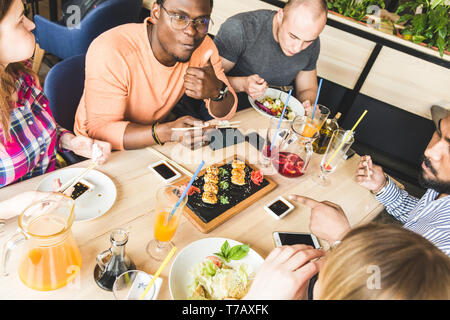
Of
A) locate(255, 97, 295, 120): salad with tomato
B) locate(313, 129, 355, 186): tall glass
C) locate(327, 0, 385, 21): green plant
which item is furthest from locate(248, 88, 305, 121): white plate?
locate(327, 0, 385, 21): green plant

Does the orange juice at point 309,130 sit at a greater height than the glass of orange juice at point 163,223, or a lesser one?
greater

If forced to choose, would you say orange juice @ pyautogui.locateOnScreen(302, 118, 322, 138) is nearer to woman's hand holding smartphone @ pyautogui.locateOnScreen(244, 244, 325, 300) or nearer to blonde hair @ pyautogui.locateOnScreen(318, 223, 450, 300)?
woman's hand holding smartphone @ pyautogui.locateOnScreen(244, 244, 325, 300)

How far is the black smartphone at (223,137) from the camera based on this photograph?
1587 millimetres

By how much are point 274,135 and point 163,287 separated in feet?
3.00

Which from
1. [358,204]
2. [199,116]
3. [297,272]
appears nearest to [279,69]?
[199,116]

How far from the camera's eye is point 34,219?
827mm

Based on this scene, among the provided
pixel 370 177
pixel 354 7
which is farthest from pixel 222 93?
pixel 354 7

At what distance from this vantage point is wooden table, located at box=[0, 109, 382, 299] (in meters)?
0.92

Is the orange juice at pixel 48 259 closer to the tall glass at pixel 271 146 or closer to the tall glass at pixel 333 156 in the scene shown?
the tall glass at pixel 271 146

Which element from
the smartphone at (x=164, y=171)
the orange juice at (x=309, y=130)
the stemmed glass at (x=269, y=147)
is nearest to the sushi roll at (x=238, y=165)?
the stemmed glass at (x=269, y=147)

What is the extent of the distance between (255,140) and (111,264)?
1050 mm

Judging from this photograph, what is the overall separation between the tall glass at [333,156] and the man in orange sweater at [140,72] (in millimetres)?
694

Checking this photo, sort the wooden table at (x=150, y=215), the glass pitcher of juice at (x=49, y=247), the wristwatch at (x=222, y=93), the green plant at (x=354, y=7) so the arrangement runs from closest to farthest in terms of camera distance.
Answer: the glass pitcher of juice at (x=49, y=247)
the wooden table at (x=150, y=215)
the wristwatch at (x=222, y=93)
the green plant at (x=354, y=7)
